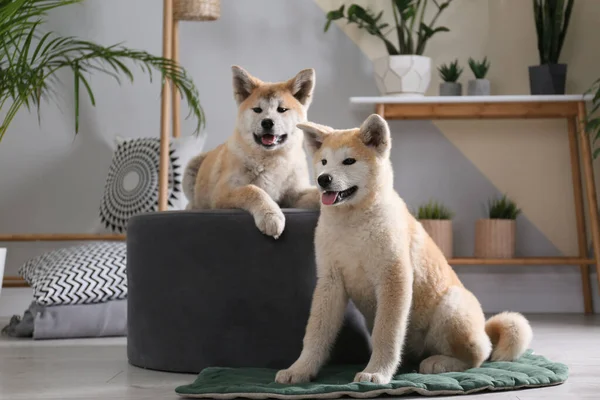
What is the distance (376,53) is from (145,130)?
3.86 ft

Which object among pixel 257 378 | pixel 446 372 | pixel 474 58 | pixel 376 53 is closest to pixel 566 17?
pixel 474 58

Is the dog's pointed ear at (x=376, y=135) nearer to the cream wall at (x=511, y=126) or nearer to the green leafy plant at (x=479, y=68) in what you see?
the green leafy plant at (x=479, y=68)

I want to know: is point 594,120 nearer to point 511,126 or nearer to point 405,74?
point 511,126

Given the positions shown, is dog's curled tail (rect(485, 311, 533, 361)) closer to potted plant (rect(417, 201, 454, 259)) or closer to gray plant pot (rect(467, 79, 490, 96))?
potted plant (rect(417, 201, 454, 259))

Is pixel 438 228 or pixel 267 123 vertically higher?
pixel 267 123

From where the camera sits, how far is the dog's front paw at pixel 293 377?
5.67 feet

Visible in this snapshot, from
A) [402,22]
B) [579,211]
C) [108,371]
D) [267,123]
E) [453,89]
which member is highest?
[402,22]

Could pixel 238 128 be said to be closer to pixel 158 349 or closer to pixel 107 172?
pixel 158 349

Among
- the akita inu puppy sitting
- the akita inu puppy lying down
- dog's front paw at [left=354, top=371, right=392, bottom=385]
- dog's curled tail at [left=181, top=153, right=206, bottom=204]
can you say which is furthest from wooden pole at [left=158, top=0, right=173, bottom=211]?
dog's front paw at [left=354, top=371, right=392, bottom=385]

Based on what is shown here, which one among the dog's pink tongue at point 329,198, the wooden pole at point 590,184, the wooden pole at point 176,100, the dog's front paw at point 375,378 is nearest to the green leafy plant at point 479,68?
the wooden pole at point 590,184

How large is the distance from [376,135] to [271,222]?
360mm

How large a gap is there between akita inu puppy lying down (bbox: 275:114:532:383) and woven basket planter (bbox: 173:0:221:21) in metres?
1.79

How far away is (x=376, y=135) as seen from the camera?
1778 mm

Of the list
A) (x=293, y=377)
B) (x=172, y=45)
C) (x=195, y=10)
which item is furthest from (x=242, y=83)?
(x=172, y=45)
